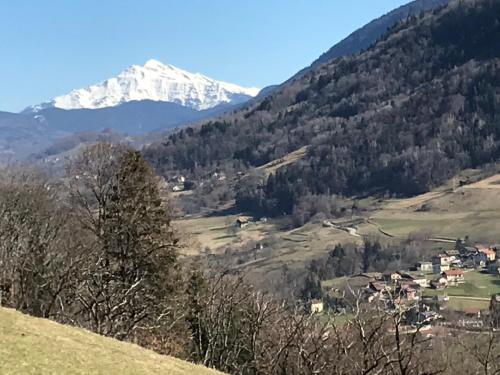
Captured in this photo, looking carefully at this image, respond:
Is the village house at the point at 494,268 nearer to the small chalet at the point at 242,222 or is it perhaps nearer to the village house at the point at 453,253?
the village house at the point at 453,253

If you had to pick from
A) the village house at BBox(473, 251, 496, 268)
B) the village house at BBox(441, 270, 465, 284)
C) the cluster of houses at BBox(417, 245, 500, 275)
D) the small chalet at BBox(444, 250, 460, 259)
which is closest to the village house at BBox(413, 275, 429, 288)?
the village house at BBox(441, 270, 465, 284)

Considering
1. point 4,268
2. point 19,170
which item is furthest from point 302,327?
point 19,170

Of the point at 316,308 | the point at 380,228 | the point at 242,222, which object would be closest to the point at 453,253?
the point at 380,228

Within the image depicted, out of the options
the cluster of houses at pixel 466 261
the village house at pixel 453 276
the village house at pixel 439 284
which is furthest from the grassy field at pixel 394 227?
the village house at pixel 439 284

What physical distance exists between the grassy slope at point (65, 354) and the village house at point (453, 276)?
86.3m

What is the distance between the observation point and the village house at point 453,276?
328ft

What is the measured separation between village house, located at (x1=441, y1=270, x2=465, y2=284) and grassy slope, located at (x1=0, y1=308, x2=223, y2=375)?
86339 mm

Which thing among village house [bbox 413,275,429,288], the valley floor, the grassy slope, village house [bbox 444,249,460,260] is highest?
the grassy slope

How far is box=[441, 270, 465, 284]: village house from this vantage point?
100 metres

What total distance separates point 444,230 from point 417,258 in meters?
18.1

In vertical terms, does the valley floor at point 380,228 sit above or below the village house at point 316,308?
below

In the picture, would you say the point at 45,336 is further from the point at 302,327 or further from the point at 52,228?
the point at 52,228

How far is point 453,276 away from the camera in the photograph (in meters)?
101

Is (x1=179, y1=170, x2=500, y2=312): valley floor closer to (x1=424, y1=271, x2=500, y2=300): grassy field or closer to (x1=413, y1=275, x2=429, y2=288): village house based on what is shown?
(x1=424, y1=271, x2=500, y2=300): grassy field
